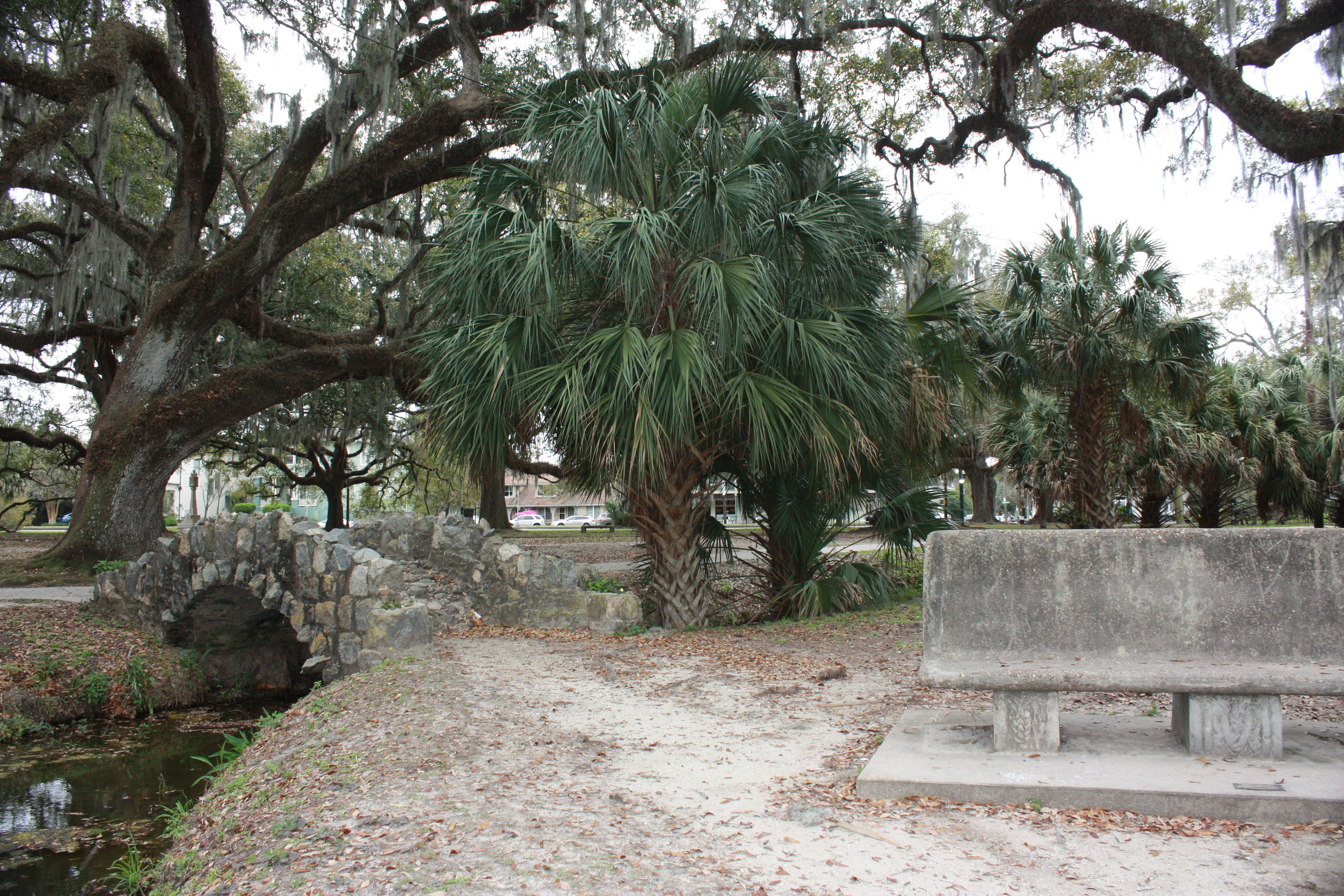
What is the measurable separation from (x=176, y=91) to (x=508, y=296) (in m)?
6.59

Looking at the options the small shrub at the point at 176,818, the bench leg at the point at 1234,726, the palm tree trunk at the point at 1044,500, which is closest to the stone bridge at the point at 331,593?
the small shrub at the point at 176,818

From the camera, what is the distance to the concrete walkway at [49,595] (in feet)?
35.7

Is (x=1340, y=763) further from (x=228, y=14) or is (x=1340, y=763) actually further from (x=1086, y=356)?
(x=228, y=14)

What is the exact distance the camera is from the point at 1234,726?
12.5ft

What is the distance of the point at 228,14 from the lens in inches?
441

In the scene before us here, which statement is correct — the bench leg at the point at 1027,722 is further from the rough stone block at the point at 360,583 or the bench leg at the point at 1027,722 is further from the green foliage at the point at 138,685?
the green foliage at the point at 138,685

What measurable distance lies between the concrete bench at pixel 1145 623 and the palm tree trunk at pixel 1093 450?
10138mm

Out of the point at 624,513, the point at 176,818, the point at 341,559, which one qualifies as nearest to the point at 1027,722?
the point at 176,818

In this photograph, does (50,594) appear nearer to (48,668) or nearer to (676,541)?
(48,668)

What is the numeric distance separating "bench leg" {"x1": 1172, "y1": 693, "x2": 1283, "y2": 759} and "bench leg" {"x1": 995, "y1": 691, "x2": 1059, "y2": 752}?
22.2 inches

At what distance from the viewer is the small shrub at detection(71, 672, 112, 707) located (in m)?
8.87

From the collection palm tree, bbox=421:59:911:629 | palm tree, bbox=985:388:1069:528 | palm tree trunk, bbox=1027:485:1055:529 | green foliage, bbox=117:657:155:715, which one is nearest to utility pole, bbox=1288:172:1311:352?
palm tree, bbox=421:59:911:629

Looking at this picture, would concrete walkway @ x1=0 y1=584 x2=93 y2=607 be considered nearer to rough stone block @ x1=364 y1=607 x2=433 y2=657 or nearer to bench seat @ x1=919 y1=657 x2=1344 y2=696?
rough stone block @ x1=364 y1=607 x2=433 y2=657

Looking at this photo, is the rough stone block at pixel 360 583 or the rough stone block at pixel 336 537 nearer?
the rough stone block at pixel 360 583
